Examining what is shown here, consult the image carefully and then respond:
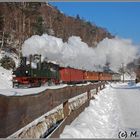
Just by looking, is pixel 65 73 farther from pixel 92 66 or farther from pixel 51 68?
pixel 92 66

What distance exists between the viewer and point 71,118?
10.6 metres

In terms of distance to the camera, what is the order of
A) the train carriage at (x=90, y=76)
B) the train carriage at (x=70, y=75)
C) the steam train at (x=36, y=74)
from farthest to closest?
the train carriage at (x=90, y=76) → the train carriage at (x=70, y=75) → the steam train at (x=36, y=74)

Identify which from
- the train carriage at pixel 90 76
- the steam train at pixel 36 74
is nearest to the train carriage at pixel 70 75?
the steam train at pixel 36 74

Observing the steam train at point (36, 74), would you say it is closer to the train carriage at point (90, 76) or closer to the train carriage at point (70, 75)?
the train carriage at point (70, 75)

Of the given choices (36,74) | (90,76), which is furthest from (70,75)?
(90,76)

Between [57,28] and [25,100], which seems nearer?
[25,100]

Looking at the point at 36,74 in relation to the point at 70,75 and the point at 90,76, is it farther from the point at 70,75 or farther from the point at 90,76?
the point at 90,76

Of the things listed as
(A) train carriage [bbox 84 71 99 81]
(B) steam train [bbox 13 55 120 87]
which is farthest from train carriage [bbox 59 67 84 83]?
(A) train carriage [bbox 84 71 99 81]

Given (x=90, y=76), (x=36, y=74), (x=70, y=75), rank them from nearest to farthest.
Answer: (x=36, y=74) < (x=70, y=75) < (x=90, y=76)

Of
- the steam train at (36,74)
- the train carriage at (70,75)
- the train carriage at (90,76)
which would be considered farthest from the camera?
the train carriage at (90,76)

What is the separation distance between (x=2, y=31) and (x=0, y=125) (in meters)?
54.9

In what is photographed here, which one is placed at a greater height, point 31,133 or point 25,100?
point 25,100

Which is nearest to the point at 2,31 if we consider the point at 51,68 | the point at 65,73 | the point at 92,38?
the point at 65,73

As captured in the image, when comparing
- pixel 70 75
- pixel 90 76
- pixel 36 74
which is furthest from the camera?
pixel 90 76
